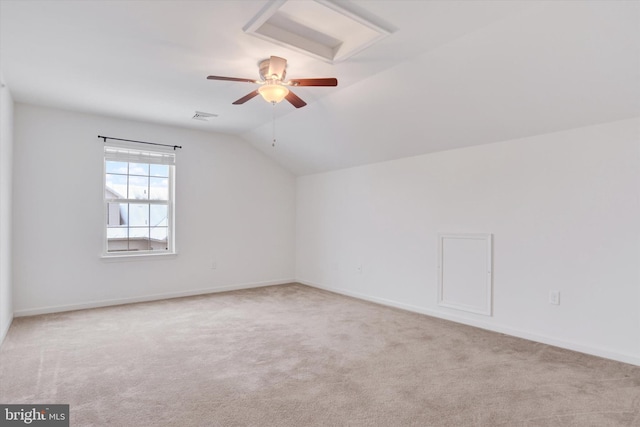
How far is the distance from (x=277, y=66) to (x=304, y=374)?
2390mm

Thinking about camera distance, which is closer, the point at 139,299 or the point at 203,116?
the point at 203,116

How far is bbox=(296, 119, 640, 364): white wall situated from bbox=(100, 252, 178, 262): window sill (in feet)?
9.11

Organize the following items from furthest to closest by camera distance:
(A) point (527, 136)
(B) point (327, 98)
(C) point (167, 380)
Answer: (B) point (327, 98), (A) point (527, 136), (C) point (167, 380)

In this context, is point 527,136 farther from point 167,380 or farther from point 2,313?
point 2,313

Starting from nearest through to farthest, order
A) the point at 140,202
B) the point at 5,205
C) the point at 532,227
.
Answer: the point at 532,227
the point at 5,205
the point at 140,202

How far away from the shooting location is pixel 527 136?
11.3ft

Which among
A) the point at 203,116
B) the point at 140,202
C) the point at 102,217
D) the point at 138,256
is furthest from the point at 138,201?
the point at 203,116

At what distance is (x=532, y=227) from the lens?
11.2 feet

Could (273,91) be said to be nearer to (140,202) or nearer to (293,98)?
(293,98)

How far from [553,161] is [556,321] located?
144 cm

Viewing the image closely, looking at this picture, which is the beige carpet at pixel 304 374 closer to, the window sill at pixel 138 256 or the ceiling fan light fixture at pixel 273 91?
the window sill at pixel 138 256

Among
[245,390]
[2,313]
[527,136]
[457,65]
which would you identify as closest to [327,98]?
[457,65]

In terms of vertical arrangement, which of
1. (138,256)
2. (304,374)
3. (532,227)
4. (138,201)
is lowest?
(304,374)

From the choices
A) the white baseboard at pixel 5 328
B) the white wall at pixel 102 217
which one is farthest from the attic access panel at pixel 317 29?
the white baseboard at pixel 5 328
